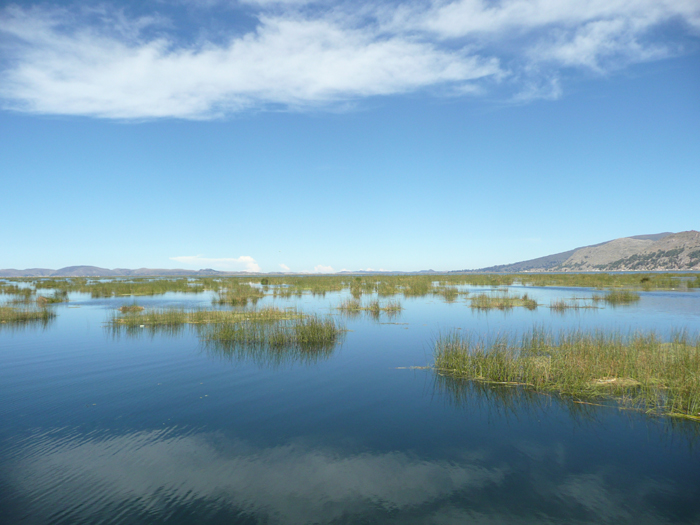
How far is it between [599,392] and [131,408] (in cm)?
1083

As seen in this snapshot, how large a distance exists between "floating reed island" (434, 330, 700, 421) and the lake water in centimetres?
66

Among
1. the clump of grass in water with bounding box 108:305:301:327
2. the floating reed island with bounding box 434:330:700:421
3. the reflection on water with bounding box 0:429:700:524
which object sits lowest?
the reflection on water with bounding box 0:429:700:524

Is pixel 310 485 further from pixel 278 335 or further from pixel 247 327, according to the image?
pixel 247 327

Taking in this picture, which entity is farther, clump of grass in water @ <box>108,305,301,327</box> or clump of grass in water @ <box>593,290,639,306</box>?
clump of grass in water @ <box>593,290,639,306</box>

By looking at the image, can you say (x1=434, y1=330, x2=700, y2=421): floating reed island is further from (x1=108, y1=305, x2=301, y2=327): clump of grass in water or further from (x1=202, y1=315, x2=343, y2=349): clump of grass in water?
(x1=108, y1=305, x2=301, y2=327): clump of grass in water

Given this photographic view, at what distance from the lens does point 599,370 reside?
32.4 ft

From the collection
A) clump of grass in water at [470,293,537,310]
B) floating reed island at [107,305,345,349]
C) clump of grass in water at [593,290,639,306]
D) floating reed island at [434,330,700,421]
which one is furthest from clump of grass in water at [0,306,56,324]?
clump of grass in water at [593,290,639,306]

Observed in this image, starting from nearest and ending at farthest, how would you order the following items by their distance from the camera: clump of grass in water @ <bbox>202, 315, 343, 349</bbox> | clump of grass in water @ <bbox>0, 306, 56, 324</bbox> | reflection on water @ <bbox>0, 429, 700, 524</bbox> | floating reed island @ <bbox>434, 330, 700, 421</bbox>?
reflection on water @ <bbox>0, 429, 700, 524</bbox> < floating reed island @ <bbox>434, 330, 700, 421</bbox> < clump of grass in water @ <bbox>202, 315, 343, 349</bbox> < clump of grass in water @ <bbox>0, 306, 56, 324</bbox>

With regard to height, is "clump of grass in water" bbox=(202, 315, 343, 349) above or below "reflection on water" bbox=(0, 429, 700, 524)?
above

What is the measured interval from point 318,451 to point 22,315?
2266 cm

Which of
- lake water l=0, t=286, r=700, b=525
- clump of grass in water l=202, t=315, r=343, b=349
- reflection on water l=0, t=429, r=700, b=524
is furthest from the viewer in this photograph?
clump of grass in water l=202, t=315, r=343, b=349

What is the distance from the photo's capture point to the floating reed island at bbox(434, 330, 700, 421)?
8375 mm

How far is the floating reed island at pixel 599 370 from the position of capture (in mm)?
8375

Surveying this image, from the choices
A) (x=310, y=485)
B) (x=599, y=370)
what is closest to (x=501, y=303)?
(x=599, y=370)
